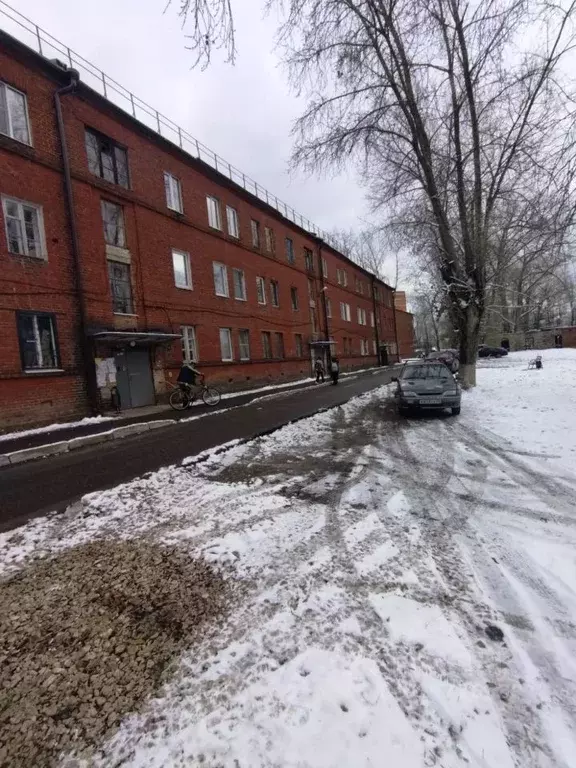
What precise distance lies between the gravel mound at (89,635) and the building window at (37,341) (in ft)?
33.8

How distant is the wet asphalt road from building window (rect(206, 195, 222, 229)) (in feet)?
40.5

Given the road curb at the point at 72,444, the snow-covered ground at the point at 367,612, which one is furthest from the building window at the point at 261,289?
the snow-covered ground at the point at 367,612

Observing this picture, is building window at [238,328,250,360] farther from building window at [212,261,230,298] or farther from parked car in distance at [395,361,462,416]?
parked car in distance at [395,361,462,416]

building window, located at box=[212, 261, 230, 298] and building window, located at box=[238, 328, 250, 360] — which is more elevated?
building window, located at box=[212, 261, 230, 298]

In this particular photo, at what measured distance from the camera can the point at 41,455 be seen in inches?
340

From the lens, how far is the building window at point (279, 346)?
85.4 feet

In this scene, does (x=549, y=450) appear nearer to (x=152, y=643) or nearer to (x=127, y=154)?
(x=152, y=643)

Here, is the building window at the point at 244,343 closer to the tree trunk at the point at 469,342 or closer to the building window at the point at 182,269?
the building window at the point at 182,269

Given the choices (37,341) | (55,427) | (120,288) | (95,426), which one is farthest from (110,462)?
(120,288)

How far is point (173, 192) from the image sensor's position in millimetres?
18484

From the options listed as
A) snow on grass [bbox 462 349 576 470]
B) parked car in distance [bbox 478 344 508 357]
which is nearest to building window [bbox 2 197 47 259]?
snow on grass [bbox 462 349 576 470]

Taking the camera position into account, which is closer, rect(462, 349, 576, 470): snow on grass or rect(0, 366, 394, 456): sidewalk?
rect(462, 349, 576, 470): snow on grass

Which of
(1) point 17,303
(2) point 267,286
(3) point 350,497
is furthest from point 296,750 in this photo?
(2) point 267,286

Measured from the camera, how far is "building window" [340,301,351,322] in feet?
129
